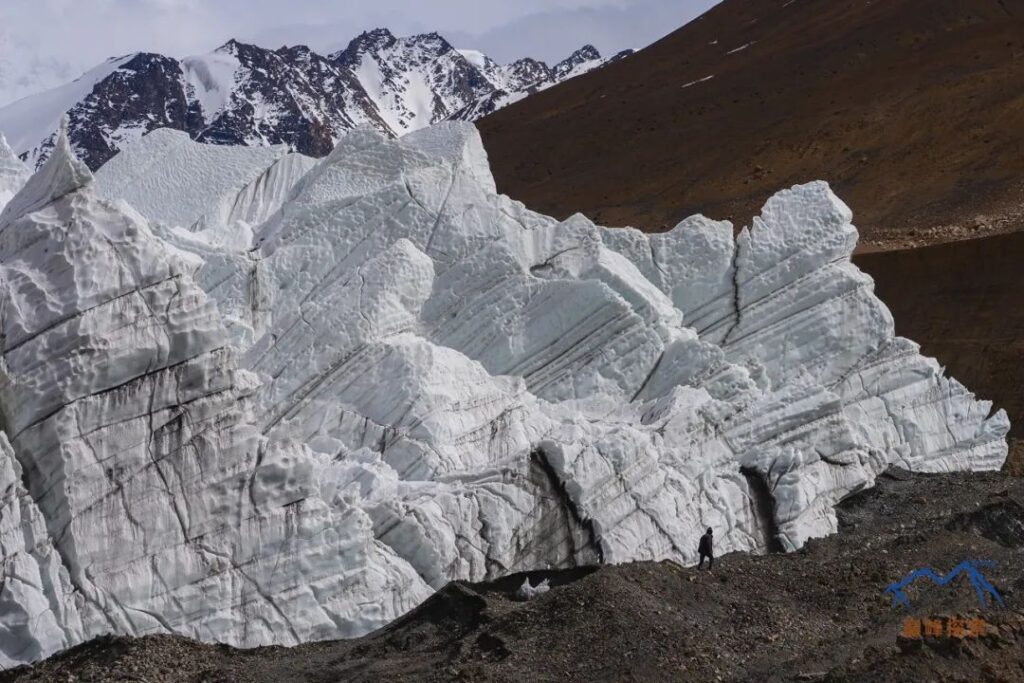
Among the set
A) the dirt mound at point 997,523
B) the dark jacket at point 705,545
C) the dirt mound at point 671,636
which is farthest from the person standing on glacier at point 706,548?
the dirt mound at point 997,523

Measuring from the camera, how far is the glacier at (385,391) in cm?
1502

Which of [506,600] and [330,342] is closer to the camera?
[506,600]

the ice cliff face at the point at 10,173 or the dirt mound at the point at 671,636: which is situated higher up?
the ice cliff face at the point at 10,173

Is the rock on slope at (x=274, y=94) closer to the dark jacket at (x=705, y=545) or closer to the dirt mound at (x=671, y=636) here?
the dark jacket at (x=705, y=545)

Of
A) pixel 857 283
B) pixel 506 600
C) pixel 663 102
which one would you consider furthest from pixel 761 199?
pixel 506 600

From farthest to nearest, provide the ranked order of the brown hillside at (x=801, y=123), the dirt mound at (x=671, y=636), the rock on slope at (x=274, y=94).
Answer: the rock on slope at (x=274, y=94)
the brown hillside at (x=801, y=123)
the dirt mound at (x=671, y=636)

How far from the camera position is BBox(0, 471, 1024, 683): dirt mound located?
1300cm

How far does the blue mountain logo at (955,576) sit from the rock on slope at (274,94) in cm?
7063

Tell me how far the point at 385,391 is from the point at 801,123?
5700 centimetres

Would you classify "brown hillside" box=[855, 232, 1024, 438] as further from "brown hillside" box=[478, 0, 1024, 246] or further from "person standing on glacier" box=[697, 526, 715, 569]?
"person standing on glacier" box=[697, 526, 715, 569]

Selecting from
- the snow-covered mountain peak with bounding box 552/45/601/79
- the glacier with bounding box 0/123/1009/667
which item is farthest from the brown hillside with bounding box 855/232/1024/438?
the snow-covered mountain peak with bounding box 552/45/601/79

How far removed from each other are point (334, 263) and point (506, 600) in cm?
1020

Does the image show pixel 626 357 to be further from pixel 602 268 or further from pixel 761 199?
pixel 761 199

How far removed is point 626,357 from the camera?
76.4ft
